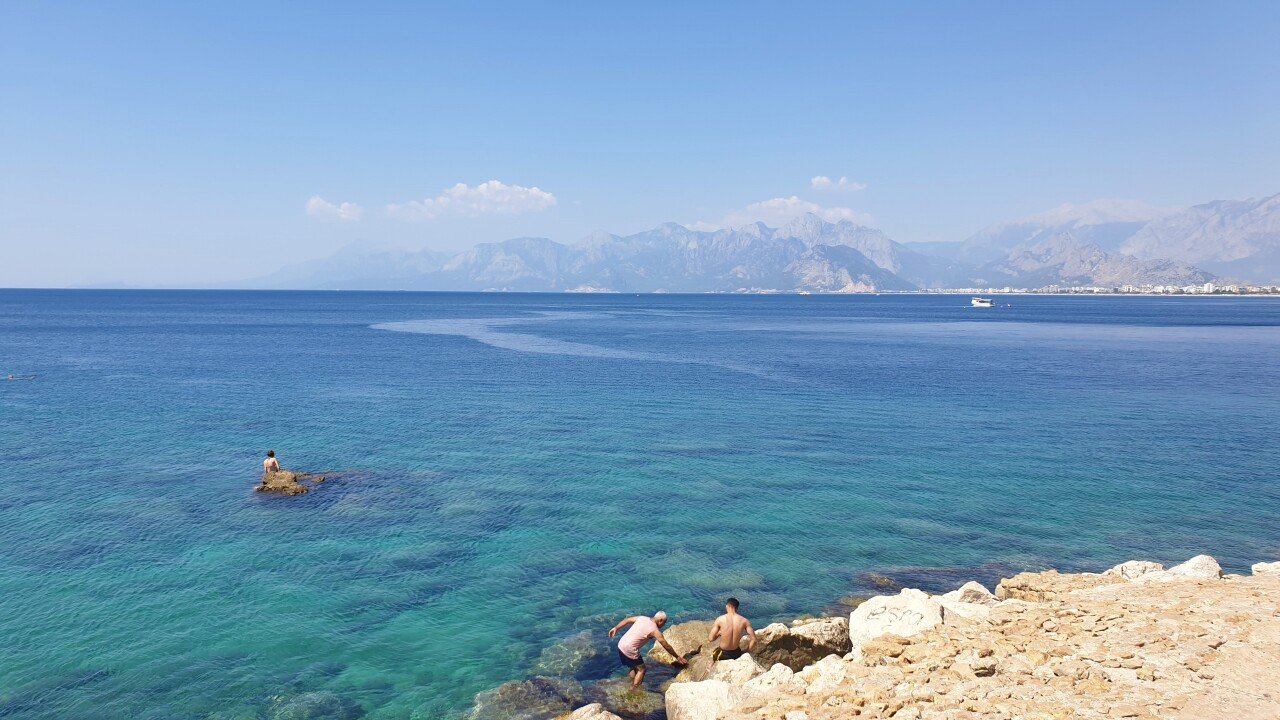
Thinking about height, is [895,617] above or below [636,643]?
above

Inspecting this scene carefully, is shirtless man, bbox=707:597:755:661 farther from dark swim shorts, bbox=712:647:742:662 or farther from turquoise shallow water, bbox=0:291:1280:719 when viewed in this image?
turquoise shallow water, bbox=0:291:1280:719

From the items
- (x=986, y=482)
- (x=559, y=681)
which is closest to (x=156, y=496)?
(x=559, y=681)

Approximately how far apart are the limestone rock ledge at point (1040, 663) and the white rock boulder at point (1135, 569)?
138 centimetres

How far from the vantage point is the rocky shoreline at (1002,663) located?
1377 centimetres

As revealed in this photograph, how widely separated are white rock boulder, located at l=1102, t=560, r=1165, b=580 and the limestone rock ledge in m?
1.38

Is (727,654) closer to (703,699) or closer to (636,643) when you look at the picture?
(636,643)

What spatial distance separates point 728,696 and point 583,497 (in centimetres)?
1971

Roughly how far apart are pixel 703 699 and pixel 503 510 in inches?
736

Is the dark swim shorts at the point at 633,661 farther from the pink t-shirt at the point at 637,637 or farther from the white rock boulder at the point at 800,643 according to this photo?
the white rock boulder at the point at 800,643

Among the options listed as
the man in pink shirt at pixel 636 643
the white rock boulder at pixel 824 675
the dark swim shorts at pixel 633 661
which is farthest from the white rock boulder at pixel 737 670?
the dark swim shorts at pixel 633 661

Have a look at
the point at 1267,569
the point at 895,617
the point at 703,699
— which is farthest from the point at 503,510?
the point at 1267,569

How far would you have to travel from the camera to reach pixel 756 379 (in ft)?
252

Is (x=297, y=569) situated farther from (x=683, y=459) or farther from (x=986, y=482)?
(x=986, y=482)

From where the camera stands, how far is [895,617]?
19125mm
